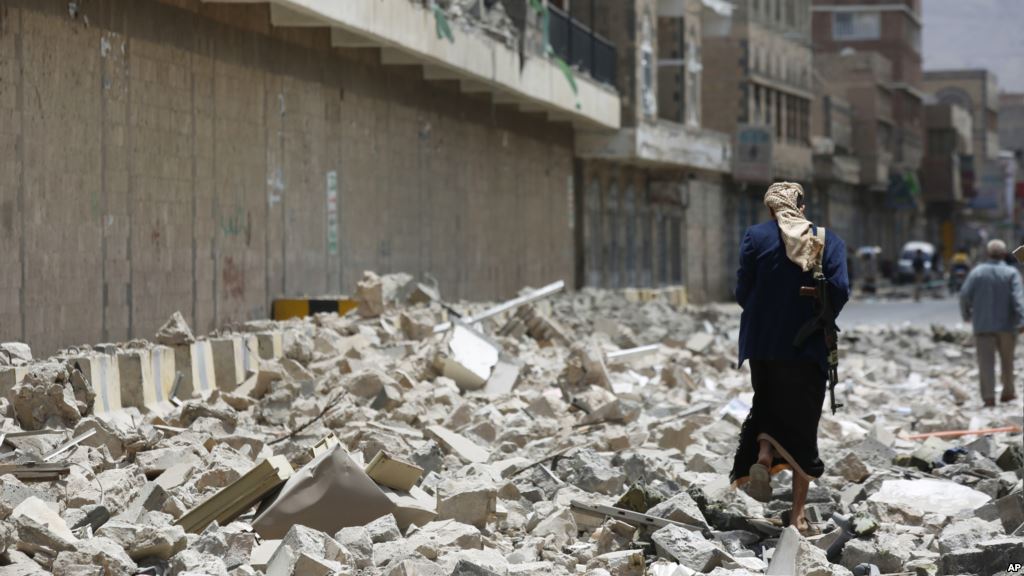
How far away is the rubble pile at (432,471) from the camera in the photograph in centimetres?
683

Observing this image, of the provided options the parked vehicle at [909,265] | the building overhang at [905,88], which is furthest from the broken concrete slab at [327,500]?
the building overhang at [905,88]

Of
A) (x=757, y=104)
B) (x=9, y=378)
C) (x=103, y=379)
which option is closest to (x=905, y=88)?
(x=757, y=104)

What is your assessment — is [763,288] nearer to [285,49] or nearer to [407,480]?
[407,480]

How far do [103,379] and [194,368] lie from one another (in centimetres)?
153

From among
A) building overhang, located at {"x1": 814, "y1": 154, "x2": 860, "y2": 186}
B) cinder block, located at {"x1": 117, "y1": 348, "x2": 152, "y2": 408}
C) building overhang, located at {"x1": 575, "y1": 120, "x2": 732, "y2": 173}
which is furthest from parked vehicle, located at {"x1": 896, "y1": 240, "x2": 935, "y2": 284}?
cinder block, located at {"x1": 117, "y1": 348, "x2": 152, "y2": 408}

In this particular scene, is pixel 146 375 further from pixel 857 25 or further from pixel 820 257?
pixel 857 25

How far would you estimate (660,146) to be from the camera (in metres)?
37.0

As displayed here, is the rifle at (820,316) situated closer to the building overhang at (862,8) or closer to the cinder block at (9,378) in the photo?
the cinder block at (9,378)

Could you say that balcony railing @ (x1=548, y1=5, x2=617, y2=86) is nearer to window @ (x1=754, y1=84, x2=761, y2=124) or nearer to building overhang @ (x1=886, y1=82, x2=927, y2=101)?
window @ (x1=754, y1=84, x2=761, y2=124)

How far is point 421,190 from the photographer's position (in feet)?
76.0

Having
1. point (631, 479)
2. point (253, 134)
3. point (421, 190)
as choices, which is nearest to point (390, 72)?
point (421, 190)

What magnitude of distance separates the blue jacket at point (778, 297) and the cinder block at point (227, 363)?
5.47 meters

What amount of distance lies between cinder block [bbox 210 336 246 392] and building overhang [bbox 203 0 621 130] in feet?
15.0

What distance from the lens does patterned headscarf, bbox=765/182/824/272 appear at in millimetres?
7844
